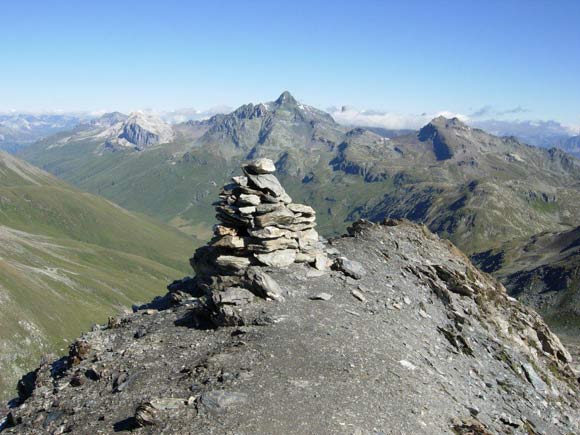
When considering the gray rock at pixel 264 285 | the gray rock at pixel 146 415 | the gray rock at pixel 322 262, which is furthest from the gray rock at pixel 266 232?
the gray rock at pixel 146 415

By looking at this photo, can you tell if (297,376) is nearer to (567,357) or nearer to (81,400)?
(81,400)

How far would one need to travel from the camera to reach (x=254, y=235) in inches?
1485

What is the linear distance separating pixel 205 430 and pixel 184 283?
24.9m

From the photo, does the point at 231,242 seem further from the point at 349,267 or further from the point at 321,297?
the point at 349,267

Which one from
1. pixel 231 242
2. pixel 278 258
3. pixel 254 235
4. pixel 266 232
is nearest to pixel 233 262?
pixel 231 242

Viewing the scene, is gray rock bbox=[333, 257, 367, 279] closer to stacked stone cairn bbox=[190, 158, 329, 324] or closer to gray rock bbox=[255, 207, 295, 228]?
stacked stone cairn bbox=[190, 158, 329, 324]

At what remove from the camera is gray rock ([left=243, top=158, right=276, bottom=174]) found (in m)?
40.3

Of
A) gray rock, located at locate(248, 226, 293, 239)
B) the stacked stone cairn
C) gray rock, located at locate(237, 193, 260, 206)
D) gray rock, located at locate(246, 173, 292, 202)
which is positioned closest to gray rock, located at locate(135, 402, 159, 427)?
the stacked stone cairn

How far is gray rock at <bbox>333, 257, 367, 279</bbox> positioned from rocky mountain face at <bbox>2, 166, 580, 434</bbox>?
0.14m

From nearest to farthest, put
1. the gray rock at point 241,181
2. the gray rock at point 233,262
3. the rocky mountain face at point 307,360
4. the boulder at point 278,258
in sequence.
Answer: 1. the rocky mountain face at point 307,360
2. the gray rock at point 233,262
3. the boulder at point 278,258
4. the gray rock at point 241,181

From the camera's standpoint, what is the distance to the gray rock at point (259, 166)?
132 ft

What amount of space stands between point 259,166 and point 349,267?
11.6 meters

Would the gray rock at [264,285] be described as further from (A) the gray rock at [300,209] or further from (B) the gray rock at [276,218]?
(A) the gray rock at [300,209]

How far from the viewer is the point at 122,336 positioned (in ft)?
113
